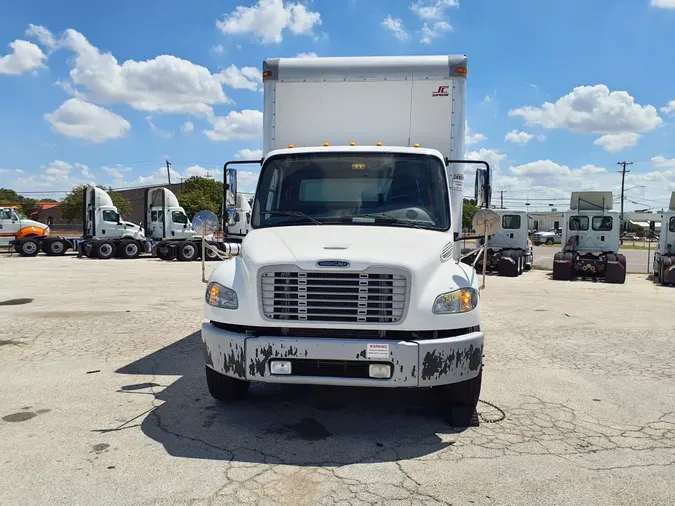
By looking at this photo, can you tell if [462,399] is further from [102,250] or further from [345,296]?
[102,250]

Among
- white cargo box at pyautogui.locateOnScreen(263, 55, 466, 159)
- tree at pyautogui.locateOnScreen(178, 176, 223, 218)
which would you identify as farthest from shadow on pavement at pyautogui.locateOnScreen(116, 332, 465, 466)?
tree at pyautogui.locateOnScreen(178, 176, 223, 218)

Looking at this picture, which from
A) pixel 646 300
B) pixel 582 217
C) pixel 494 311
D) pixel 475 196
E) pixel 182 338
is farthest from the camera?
→ pixel 582 217

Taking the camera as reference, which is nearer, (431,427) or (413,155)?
(431,427)

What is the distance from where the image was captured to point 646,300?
14.2m

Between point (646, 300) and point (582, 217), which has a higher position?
point (582, 217)

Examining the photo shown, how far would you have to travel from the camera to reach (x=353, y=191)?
5.46m

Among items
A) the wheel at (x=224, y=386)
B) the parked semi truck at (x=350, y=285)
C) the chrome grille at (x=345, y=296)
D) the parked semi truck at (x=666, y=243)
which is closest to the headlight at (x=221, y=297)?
the parked semi truck at (x=350, y=285)

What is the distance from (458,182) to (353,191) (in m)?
1.58

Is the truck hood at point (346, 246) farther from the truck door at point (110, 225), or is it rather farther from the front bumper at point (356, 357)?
the truck door at point (110, 225)

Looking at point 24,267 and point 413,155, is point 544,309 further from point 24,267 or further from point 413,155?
point 24,267

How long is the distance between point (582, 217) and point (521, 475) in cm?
1963

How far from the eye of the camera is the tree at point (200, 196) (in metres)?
53.7

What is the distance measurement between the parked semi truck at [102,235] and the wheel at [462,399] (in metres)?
26.7

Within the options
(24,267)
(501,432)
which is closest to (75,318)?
(501,432)
